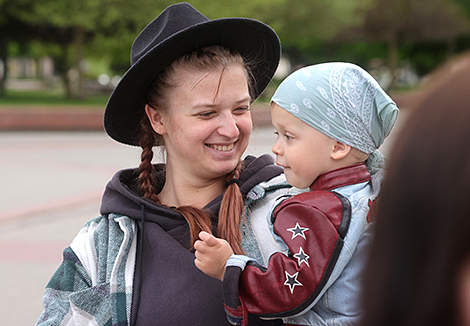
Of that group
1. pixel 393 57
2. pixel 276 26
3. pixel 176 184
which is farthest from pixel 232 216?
pixel 393 57

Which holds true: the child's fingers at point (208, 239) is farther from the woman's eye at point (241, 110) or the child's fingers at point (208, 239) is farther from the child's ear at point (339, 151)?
the woman's eye at point (241, 110)

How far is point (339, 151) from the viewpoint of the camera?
1.63 metres

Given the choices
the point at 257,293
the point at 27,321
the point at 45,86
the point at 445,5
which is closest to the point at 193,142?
the point at 257,293

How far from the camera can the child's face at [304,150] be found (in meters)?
1.63

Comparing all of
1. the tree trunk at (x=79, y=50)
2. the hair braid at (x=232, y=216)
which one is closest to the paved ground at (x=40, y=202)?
the hair braid at (x=232, y=216)

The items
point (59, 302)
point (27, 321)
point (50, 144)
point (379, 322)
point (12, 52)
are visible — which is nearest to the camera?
point (379, 322)

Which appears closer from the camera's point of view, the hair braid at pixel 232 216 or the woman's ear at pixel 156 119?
the hair braid at pixel 232 216

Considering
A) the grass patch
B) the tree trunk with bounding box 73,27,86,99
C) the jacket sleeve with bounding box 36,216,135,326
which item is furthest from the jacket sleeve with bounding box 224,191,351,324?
the tree trunk with bounding box 73,27,86,99

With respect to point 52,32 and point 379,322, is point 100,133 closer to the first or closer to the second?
point 52,32

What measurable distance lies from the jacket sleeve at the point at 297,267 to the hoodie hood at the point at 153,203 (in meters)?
0.44

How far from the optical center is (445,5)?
33.9m

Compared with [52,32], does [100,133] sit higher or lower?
lower

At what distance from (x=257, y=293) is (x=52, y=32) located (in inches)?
891

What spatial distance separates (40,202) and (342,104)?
6.46 meters
